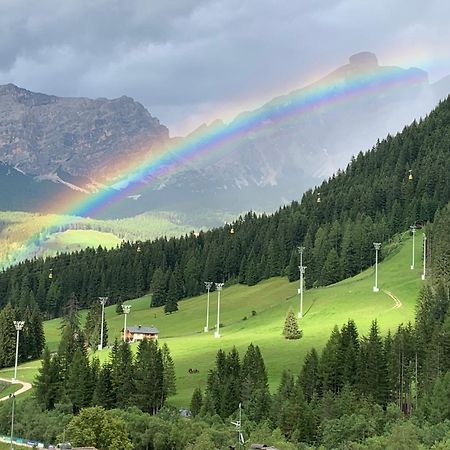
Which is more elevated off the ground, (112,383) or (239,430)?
(112,383)

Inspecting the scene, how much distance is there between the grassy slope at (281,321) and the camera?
121312mm

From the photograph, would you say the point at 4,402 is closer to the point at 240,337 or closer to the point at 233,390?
the point at 233,390

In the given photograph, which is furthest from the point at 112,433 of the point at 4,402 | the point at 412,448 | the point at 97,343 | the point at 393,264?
the point at 393,264

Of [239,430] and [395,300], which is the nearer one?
[239,430]

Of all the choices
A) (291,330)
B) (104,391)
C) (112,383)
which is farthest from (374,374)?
(104,391)

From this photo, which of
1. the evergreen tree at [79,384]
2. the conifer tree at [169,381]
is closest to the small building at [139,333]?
the evergreen tree at [79,384]

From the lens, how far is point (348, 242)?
646ft

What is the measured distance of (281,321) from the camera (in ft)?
493

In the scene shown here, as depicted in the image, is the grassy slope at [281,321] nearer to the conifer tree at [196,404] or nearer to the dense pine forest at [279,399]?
the dense pine forest at [279,399]

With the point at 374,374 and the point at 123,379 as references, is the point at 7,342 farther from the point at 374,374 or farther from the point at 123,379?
the point at 374,374

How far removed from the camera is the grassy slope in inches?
4776

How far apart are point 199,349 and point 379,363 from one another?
45.2 metres

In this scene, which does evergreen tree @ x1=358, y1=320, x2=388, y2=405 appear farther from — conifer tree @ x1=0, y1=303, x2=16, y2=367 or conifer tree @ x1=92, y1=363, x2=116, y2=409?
conifer tree @ x1=0, y1=303, x2=16, y2=367

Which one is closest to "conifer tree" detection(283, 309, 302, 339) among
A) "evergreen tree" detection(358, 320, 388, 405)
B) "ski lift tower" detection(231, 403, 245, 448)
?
"evergreen tree" detection(358, 320, 388, 405)
